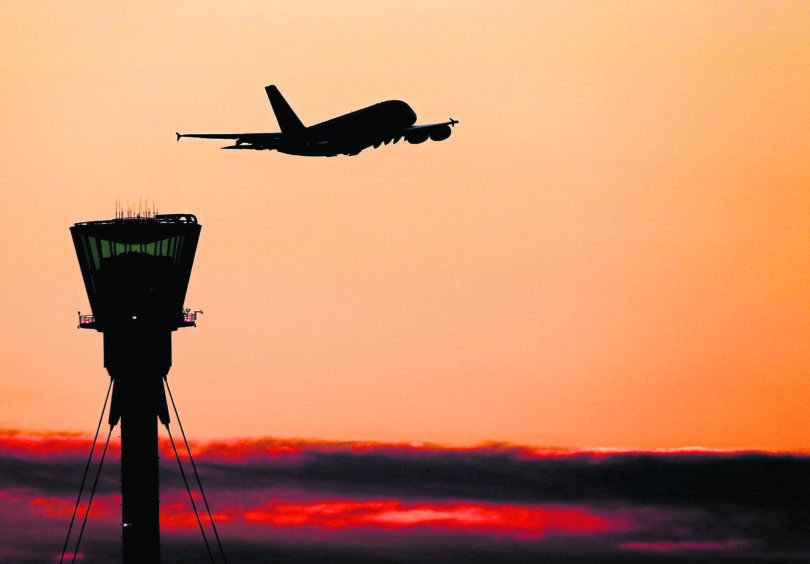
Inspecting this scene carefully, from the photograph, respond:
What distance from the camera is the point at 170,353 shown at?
465 feet

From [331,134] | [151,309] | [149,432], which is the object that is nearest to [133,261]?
[151,309]

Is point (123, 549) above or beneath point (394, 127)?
beneath

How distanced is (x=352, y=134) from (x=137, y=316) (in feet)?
135

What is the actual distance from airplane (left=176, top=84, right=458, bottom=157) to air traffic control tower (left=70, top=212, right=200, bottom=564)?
1126 inches

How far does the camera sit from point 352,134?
11012 cm

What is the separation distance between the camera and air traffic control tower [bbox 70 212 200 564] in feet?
448

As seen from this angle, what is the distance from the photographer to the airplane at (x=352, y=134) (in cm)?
10938

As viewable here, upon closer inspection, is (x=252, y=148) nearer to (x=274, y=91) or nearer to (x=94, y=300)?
(x=274, y=91)

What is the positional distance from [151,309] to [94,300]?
20.8 feet

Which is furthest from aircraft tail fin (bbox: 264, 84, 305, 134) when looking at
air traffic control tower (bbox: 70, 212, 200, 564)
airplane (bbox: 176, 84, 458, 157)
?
air traffic control tower (bbox: 70, 212, 200, 564)

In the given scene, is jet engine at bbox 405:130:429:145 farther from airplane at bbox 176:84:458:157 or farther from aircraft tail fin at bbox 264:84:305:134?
Result: aircraft tail fin at bbox 264:84:305:134

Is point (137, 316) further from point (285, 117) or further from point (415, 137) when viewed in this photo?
point (415, 137)

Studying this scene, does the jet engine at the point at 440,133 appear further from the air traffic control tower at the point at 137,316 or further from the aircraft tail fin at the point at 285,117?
the air traffic control tower at the point at 137,316

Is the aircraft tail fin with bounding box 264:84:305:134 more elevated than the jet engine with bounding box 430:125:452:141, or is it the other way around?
the aircraft tail fin with bounding box 264:84:305:134
